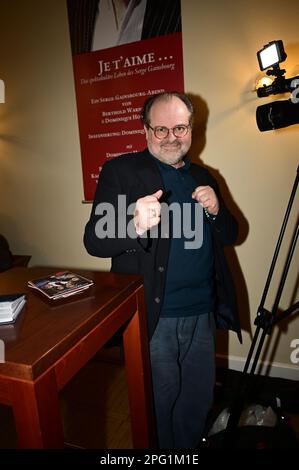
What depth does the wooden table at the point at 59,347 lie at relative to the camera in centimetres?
51

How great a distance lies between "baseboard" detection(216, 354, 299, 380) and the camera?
202 cm

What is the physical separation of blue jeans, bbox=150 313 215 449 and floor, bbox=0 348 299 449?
1.05 feet

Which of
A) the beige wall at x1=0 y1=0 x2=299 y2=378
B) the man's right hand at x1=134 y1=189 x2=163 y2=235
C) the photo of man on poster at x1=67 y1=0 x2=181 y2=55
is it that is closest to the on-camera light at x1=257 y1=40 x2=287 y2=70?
the beige wall at x1=0 y1=0 x2=299 y2=378

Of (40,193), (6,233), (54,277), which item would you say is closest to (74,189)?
(40,193)

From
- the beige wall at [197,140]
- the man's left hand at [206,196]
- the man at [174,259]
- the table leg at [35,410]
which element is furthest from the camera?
the beige wall at [197,140]

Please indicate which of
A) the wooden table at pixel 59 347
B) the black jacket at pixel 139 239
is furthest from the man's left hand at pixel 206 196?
the wooden table at pixel 59 347

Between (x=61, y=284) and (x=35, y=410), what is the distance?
39cm

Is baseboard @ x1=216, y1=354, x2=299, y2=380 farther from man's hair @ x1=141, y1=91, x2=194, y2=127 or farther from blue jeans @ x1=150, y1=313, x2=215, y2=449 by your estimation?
man's hair @ x1=141, y1=91, x2=194, y2=127

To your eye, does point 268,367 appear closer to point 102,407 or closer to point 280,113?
point 102,407

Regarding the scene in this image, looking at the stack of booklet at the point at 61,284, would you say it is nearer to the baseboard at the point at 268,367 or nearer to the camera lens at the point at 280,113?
the camera lens at the point at 280,113

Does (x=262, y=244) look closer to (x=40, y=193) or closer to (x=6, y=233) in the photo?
(x=40, y=193)

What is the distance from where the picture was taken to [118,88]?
2.08 meters

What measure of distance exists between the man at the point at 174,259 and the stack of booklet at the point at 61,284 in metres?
0.26

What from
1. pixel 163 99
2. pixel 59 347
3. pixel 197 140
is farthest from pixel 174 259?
pixel 197 140
